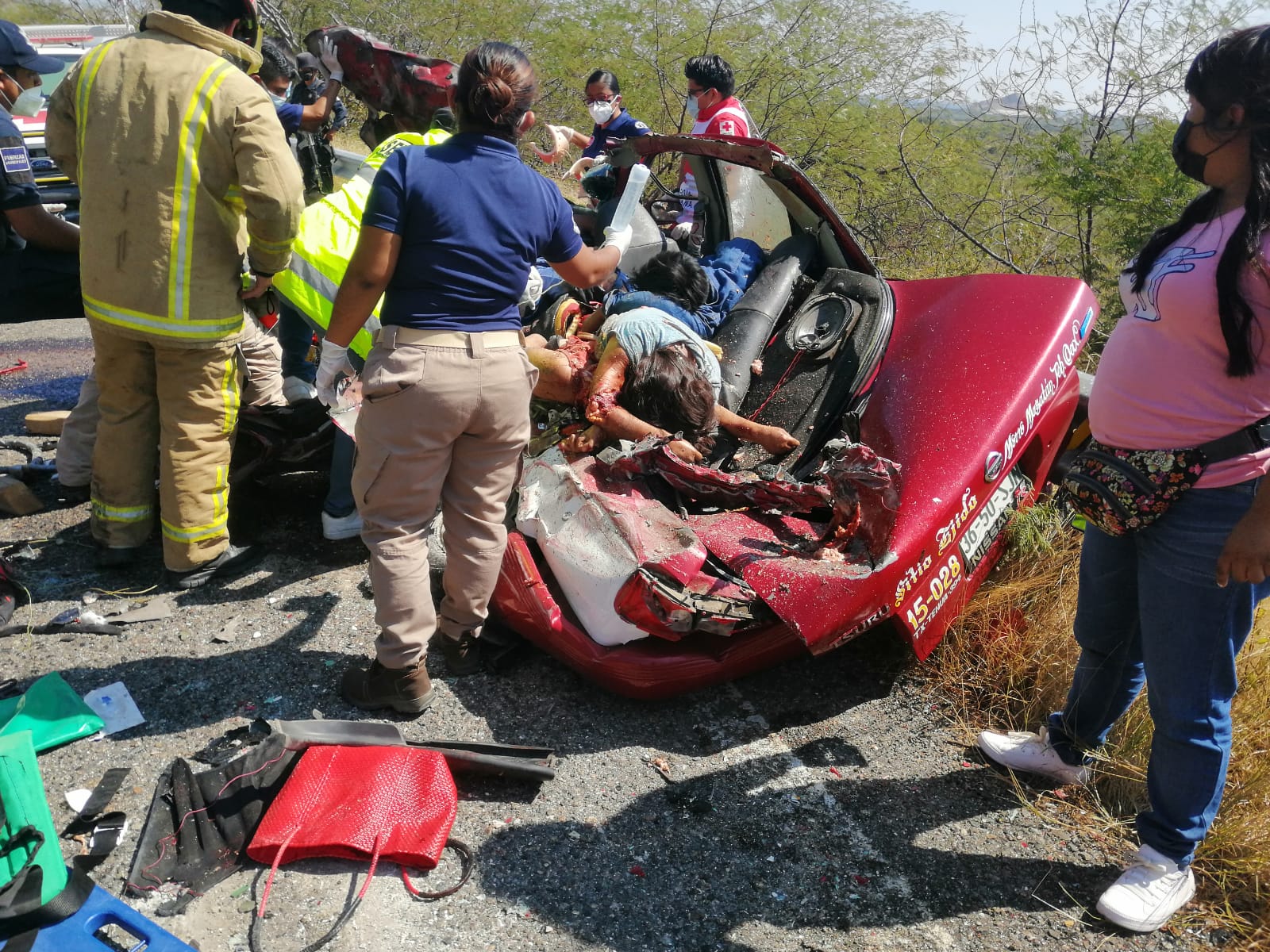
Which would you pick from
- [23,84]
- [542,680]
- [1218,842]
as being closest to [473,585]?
[542,680]

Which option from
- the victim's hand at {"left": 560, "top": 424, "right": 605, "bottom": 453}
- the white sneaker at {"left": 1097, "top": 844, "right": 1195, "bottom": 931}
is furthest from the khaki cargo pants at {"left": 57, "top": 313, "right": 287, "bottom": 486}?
the white sneaker at {"left": 1097, "top": 844, "right": 1195, "bottom": 931}

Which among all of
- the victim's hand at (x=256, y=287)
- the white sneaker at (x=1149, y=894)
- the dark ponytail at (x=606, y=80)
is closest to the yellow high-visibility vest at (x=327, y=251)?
the victim's hand at (x=256, y=287)

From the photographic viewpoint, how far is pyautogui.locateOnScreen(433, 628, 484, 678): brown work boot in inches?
114

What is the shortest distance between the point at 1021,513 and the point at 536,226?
73.3 inches

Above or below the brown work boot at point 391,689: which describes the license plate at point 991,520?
above

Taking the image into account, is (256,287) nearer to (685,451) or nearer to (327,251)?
(327,251)

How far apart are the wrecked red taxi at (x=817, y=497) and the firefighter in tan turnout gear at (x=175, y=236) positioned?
113cm

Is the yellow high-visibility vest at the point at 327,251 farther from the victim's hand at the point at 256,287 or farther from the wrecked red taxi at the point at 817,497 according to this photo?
the wrecked red taxi at the point at 817,497

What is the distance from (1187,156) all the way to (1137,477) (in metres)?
0.67

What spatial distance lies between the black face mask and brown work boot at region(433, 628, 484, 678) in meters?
2.20

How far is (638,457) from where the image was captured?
298 centimetres

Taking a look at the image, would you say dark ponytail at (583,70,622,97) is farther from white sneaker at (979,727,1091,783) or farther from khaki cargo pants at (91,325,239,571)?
white sneaker at (979,727,1091,783)

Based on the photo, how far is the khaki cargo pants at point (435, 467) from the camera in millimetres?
2500

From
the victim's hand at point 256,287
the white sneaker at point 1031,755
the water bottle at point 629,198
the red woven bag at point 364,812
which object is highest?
the water bottle at point 629,198
